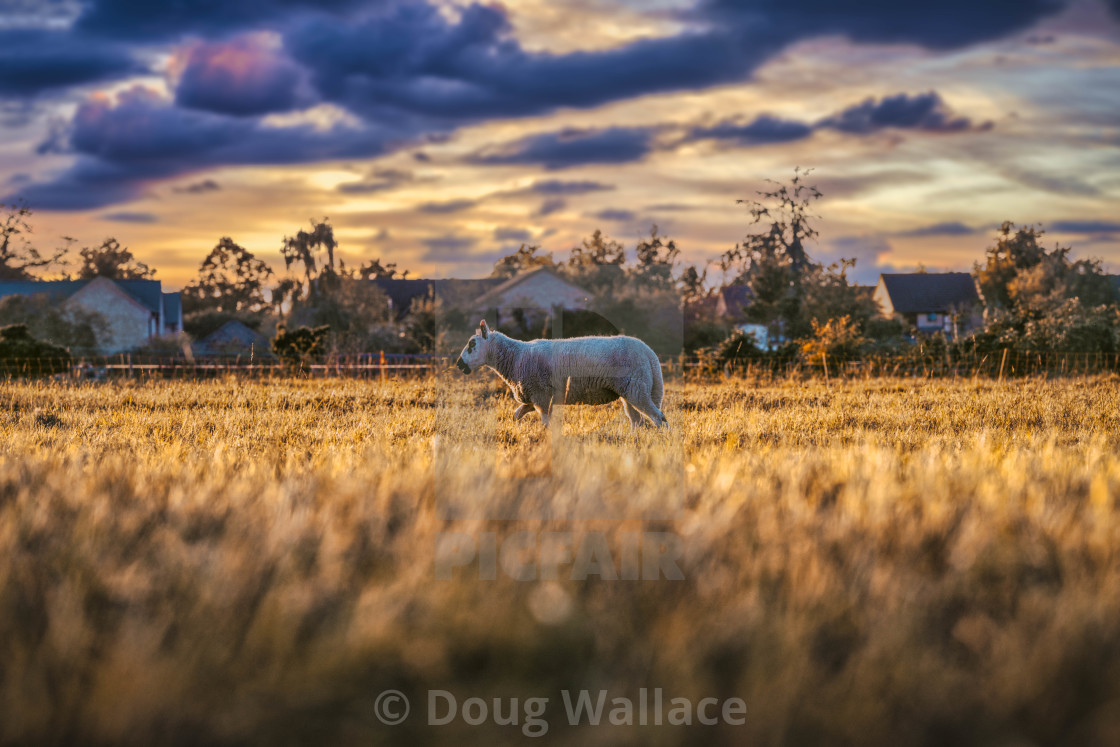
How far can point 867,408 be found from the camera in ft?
50.6

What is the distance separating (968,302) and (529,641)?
288 ft

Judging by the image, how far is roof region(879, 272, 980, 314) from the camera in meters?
87.1

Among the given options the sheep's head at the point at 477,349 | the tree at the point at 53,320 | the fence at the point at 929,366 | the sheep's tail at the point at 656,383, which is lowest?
the fence at the point at 929,366

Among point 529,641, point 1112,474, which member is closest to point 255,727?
point 529,641

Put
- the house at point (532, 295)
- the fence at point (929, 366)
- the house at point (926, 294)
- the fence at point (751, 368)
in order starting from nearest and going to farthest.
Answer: the house at point (532, 295)
the fence at point (751, 368)
the fence at point (929, 366)
the house at point (926, 294)

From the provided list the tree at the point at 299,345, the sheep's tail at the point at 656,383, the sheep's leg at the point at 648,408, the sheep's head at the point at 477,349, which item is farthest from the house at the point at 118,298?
the sheep's leg at the point at 648,408

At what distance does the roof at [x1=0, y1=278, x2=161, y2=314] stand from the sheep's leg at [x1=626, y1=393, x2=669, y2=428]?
2733 inches

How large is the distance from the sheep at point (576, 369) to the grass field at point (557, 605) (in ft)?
19.7

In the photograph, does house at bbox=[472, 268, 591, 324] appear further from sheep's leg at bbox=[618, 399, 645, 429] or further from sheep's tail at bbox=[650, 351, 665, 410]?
sheep's tail at bbox=[650, 351, 665, 410]

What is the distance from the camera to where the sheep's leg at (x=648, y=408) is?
11344 mm

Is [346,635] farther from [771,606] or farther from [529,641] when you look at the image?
[771,606]

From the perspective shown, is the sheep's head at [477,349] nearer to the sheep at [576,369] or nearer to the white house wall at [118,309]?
the sheep at [576,369]

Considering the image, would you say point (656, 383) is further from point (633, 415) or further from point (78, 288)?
point (78, 288)

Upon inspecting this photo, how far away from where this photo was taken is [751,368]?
25922 millimetres
